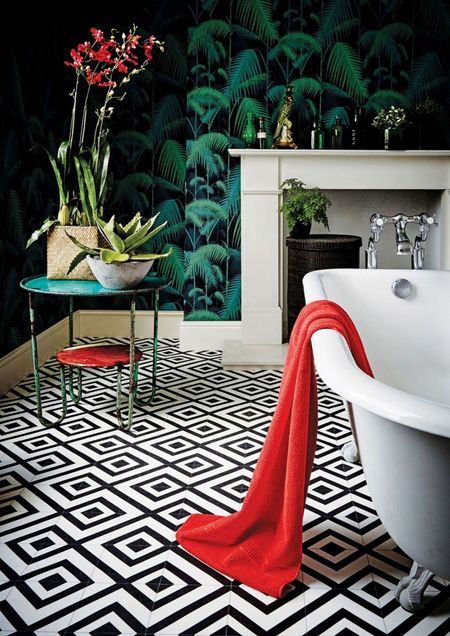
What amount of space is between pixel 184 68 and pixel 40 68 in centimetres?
96

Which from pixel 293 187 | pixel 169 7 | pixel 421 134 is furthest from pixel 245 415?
pixel 169 7

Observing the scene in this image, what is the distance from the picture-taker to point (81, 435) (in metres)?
3.09

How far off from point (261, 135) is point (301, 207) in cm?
56

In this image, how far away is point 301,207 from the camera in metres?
4.33

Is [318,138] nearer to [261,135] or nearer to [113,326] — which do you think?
[261,135]

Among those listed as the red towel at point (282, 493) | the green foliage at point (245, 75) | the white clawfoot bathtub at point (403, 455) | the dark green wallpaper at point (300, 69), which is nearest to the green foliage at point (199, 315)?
the dark green wallpaper at point (300, 69)

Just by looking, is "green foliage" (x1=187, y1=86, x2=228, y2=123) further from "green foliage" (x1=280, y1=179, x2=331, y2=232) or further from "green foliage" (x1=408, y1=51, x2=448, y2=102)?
"green foliage" (x1=408, y1=51, x2=448, y2=102)

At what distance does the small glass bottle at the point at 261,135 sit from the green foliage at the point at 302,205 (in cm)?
30

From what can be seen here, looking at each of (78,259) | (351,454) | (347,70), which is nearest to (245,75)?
(347,70)

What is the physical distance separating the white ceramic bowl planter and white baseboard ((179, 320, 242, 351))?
1680 mm

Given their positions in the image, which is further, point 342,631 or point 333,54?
point 333,54

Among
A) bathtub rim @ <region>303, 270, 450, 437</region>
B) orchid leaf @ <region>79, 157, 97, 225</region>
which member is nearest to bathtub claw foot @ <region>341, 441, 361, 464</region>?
bathtub rim @ <region>303, 270, 450, 437</region>

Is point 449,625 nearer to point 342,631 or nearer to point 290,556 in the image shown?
point 342,631

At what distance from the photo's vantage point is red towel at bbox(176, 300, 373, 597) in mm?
1912
